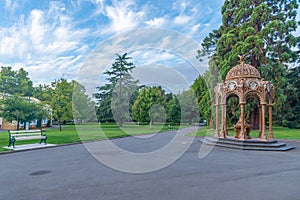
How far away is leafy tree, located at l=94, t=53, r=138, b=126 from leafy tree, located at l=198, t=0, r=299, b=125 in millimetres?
20780

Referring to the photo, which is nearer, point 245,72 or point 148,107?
point 245,72

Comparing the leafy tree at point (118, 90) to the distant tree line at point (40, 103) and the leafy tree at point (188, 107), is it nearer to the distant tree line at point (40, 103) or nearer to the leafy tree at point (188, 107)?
the distant tree line at point (40, 103)

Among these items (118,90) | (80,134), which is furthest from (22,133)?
(118,90)

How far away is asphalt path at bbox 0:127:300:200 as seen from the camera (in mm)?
4207

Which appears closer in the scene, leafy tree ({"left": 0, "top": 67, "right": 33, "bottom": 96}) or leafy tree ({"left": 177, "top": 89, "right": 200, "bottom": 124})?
leafy tree ({"left": 0, "top": 67, "right": 33, "bottom": 96})

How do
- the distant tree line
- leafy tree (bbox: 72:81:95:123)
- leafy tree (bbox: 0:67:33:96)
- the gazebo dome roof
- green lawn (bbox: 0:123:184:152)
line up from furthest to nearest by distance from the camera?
1. leafy tree (bbox: 0:67:33:96)
2. leafy tree (bbox: 72:81:95:123)
3. the distant tree line
4. green lawn (bbox: 0:123:184:152)
5. the gazebo dome roof

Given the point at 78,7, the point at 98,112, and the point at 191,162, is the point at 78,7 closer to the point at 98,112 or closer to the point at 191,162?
the point at 191,162

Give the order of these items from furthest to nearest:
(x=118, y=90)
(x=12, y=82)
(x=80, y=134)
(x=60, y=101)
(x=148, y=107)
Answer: (x=12, y=82) < (x=118, y=90) < (x=148, y=107) < (x=60, y=101) < (x=80, y=134)

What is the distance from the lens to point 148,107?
37.7m

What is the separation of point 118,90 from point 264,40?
86.1 ft

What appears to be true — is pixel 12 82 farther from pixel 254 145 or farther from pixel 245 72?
pixel 254 145

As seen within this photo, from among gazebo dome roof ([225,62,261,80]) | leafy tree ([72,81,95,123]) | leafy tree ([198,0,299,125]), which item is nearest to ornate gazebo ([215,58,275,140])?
gazebo dome roof ([225,62,261,80])

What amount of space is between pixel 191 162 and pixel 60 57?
16199 millimetres

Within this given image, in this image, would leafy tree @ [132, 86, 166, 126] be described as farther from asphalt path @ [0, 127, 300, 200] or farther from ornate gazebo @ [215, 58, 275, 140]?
asphalt path @ [0, 127, 300, 200]
